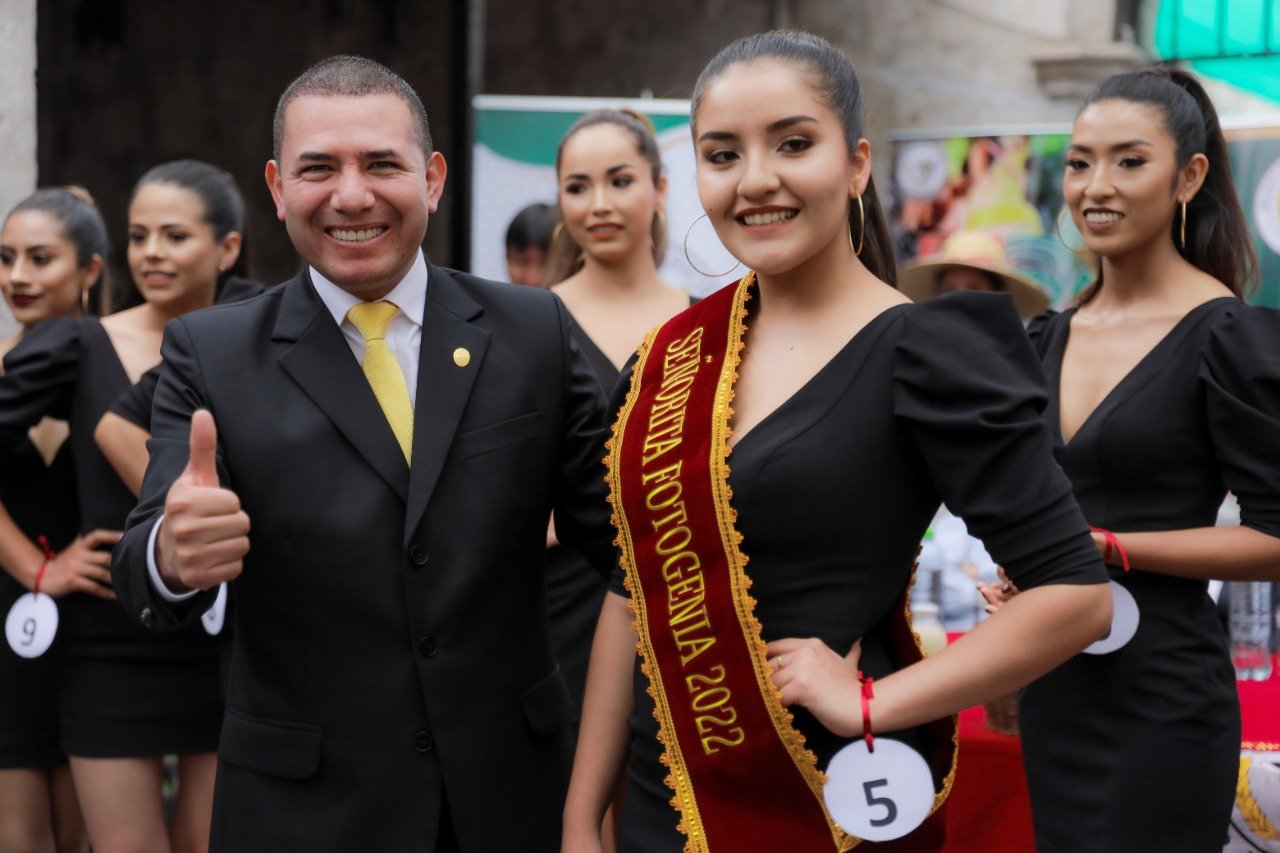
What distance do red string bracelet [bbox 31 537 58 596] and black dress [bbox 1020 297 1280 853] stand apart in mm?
2235

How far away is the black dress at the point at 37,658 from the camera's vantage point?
3.66 meters

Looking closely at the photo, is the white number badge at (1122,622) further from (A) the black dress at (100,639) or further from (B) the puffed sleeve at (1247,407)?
(A) the black dress at (100,639)

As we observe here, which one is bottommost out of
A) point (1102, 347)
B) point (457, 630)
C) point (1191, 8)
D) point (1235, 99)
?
point (457, 630)

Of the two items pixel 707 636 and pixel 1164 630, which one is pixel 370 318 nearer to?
pixel 707 636

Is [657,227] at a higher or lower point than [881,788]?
higher

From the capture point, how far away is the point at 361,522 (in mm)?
2049

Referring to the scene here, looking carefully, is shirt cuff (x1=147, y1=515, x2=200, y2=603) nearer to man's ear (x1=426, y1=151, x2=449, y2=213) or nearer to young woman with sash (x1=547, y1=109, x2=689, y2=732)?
man's ear (x1=426, y1=151, x2=449, y2=213)

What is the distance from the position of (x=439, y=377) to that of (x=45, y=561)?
188cm

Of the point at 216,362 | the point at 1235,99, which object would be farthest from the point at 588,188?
the point at 1235,99

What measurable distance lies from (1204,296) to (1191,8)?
486 centimetres

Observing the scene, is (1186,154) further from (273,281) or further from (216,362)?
(273,281)

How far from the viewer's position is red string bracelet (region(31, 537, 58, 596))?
3529 millimetres

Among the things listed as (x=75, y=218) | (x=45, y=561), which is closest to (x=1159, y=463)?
(x=45, y=561)

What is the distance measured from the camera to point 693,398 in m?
1.95
